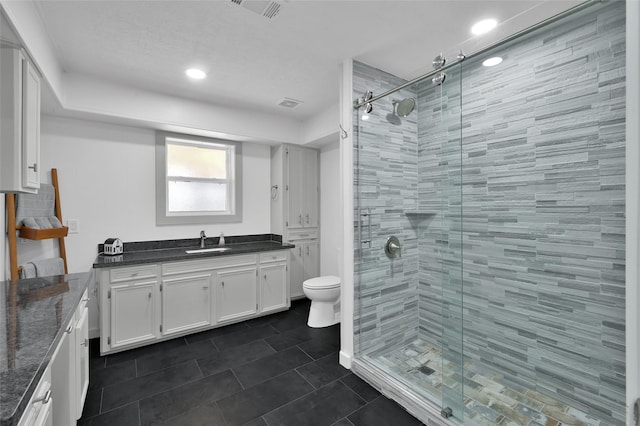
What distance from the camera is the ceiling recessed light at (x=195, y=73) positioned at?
2.61m

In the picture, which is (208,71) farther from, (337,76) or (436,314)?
(436,314)

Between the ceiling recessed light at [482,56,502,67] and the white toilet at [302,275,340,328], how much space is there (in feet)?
7.82

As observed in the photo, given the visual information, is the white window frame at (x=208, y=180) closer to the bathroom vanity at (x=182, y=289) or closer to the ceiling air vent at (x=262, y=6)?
the bathroom vanity at (x=182, y=289)

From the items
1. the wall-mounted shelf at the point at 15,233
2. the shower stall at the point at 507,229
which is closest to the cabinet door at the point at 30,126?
the wall-mounted shelf at the point at 15,233

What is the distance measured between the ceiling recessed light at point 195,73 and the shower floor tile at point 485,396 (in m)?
2.89

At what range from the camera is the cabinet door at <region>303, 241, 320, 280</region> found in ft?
13.7

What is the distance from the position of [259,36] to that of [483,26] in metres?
1.59

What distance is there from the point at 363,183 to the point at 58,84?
2672 mm

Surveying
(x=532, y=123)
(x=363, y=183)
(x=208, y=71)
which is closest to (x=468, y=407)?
(x=363, y=183)

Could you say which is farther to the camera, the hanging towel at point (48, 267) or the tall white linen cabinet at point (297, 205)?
the tall white linen cabinet at point (297, 205)

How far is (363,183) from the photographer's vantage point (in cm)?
249

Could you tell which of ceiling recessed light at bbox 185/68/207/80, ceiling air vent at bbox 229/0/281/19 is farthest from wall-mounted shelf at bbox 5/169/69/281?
ceiling air vent at bbox 229/0/281/19

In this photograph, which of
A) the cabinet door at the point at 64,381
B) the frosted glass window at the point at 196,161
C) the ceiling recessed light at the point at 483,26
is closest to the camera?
the cabinet door at the point at 64,381

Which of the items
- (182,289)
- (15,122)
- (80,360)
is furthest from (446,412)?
(15,122)
